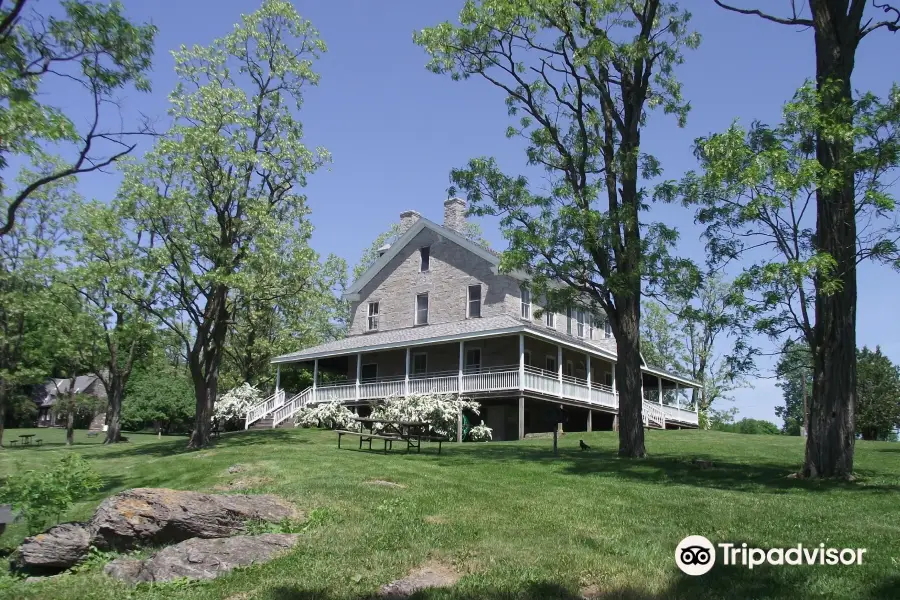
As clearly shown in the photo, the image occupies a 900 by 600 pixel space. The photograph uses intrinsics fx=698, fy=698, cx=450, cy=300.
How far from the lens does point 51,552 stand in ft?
27.1

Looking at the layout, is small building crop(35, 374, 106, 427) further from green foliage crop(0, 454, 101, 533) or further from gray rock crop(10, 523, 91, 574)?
gray rock crop(10, 523, 91, 574)

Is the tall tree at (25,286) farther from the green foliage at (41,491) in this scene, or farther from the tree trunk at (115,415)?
the green foliage at (41,491)

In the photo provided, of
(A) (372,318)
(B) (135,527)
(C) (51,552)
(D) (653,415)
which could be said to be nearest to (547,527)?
(B) (135,527)

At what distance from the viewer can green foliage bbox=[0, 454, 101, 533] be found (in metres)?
9.27

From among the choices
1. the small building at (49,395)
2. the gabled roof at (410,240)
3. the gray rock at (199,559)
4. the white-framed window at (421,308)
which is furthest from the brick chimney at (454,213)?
the small building at (49,395)

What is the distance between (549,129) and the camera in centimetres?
1923

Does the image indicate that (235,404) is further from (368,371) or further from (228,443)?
(228,443)

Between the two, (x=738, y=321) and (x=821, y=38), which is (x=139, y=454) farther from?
(x=821, y=38)

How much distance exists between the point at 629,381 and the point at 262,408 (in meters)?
21.6

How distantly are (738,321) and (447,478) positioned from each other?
260 inches

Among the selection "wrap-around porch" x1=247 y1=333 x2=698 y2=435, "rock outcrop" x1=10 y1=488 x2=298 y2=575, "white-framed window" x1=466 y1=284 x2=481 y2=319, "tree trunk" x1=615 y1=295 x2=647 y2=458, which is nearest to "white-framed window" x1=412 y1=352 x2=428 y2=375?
"wrap-around porch" x1=247 y1=333 x2=698 y2=435

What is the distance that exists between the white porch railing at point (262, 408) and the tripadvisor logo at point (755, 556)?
28650mm

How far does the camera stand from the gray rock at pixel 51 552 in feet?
27.0

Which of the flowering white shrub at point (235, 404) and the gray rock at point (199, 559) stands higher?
the flowering white shrub at point (235, 404)
